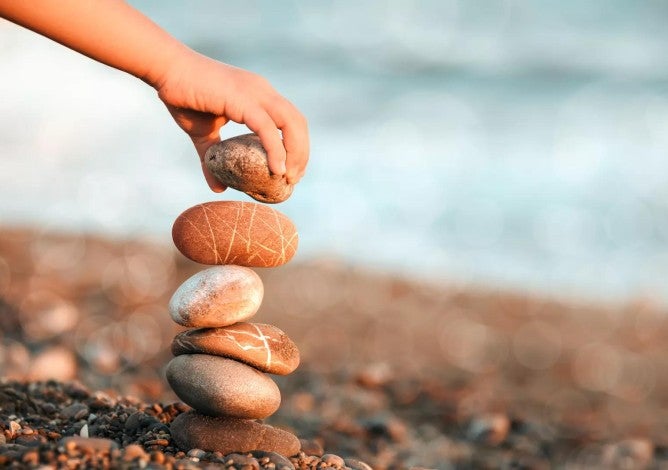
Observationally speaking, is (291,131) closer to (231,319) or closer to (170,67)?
(170,67)

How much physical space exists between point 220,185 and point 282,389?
11.9 ft

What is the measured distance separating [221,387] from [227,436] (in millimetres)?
238

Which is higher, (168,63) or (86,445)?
(168,63)

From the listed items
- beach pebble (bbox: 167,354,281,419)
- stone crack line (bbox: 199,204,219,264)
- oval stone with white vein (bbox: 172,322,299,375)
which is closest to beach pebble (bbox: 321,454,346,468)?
beach pebble (bbox: 167,354,281,419)

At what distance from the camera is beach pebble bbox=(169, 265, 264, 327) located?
364 cm

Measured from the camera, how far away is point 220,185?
151 inches

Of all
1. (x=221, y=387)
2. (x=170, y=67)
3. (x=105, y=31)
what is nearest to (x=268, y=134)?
(x=170, y=67)

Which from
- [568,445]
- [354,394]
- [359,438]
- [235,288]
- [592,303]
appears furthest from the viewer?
[592,303]

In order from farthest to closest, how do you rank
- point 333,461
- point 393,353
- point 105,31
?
point 393,353 < point 333,461 < point 105,31

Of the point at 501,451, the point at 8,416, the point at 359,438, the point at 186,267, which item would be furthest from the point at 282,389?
the point at 186,267

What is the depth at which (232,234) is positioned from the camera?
3.72m

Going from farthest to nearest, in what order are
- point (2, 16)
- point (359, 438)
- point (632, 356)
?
point (632, 356) → point (359, 438) → point (2, 16)

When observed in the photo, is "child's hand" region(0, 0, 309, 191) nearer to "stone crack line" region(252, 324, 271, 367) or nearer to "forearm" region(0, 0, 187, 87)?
"forearm" region(0, 0, 187, 87)

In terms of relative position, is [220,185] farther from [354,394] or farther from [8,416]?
[354,394]
